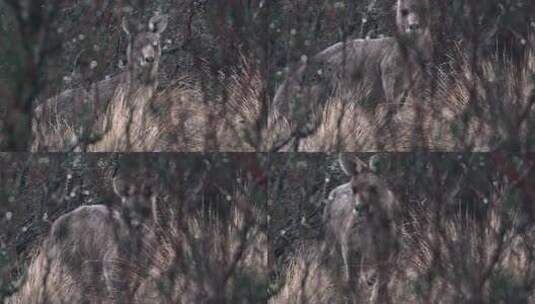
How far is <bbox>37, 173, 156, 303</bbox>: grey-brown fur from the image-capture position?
6730 mm

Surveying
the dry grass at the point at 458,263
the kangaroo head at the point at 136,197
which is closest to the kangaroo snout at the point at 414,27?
the dry grass at the point at 458,263

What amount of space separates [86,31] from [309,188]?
1.53 meters

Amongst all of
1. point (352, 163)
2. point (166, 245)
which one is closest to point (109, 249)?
point (166, 245)

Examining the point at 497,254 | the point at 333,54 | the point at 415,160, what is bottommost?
the point at 497,254

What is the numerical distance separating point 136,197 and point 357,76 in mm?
1406

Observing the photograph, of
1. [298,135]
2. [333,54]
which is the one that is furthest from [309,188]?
[333,54]

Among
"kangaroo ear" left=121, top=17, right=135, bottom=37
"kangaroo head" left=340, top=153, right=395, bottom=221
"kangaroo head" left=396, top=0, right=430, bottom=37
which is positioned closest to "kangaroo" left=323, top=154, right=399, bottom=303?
"kangaroo head" left=340, top=153, right=395, bottom=221

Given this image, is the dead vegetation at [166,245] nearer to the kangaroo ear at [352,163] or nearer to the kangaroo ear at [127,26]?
the kangaroo ear at [352,163]

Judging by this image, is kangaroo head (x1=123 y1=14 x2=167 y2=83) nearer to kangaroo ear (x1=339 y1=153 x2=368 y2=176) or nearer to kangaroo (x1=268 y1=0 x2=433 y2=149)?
kangaroo (x1=268 y1=0 x2=433 y2=149)

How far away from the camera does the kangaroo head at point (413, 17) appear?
666cm

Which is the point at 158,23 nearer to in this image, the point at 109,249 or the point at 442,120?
the point at 109,249

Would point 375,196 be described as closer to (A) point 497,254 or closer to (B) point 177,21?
(A) point 497,254

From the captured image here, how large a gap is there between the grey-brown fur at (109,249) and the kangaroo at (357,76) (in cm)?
90

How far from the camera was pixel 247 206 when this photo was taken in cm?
670
